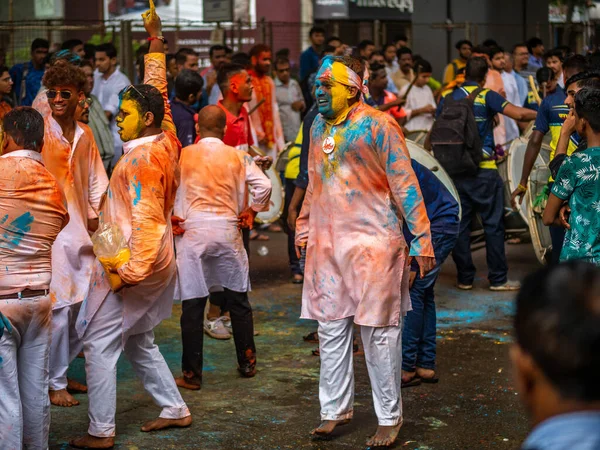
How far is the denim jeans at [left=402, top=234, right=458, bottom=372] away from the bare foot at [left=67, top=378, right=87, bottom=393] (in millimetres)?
2006

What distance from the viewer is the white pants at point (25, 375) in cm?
472

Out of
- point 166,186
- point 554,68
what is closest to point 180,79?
point 166,186

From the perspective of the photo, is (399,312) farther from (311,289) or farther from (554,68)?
(554,68)

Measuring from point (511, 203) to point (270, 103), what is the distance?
364 centimetres

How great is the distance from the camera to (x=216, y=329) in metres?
7.91

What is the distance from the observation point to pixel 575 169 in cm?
528

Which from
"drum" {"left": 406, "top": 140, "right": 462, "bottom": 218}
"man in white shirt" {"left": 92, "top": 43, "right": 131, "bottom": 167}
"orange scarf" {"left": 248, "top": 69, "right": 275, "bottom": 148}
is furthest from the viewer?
"orange scarf" {"left": 248, "top": 69, "right": 275, "bottom": 148}

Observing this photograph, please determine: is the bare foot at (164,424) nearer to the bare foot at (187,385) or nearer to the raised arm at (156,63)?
the bare foot at (187,385)

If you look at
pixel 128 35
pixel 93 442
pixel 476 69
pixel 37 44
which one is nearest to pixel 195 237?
pixel 93 442

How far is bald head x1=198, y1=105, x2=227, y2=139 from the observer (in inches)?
264

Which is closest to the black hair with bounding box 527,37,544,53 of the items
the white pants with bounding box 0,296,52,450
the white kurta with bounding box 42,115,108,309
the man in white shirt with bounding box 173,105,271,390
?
the man in white shirt with bounding box 173,105,271,390

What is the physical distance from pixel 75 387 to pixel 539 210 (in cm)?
374

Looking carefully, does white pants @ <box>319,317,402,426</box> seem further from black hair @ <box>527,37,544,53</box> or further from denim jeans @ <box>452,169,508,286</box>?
black hair @ <box>527,37,544,53</box>

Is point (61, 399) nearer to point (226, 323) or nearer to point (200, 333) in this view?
point (200, 333)
